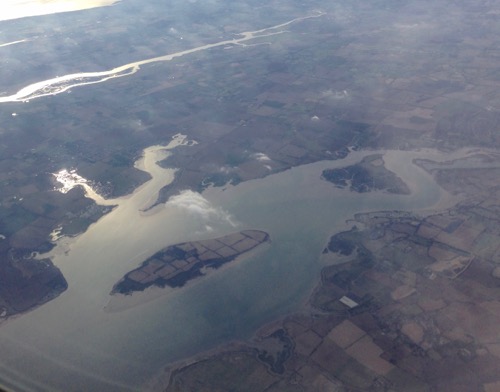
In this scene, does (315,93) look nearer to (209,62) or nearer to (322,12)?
(209,62)

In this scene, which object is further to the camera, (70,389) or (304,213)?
(304,213)

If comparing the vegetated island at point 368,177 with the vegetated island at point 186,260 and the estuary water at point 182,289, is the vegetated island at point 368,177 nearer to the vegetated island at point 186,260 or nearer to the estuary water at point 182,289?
the estuary water at point 182,289

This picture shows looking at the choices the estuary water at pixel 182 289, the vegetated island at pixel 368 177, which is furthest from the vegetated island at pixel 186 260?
the vegetated island at pixel 368 177

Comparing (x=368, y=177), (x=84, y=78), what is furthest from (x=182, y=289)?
(x=84, y=78)

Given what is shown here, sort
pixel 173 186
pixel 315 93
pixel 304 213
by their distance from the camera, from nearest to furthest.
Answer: pixel 304 213 → pixel 173 186 → pixel 315 93

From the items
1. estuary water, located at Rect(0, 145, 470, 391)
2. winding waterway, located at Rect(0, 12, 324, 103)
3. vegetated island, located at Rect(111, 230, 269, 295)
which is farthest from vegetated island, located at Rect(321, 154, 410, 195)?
winding waterway, located at Rect(0, 12, 324, 103)

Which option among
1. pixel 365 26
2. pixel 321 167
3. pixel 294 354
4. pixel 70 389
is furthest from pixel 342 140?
pixel 365 26
